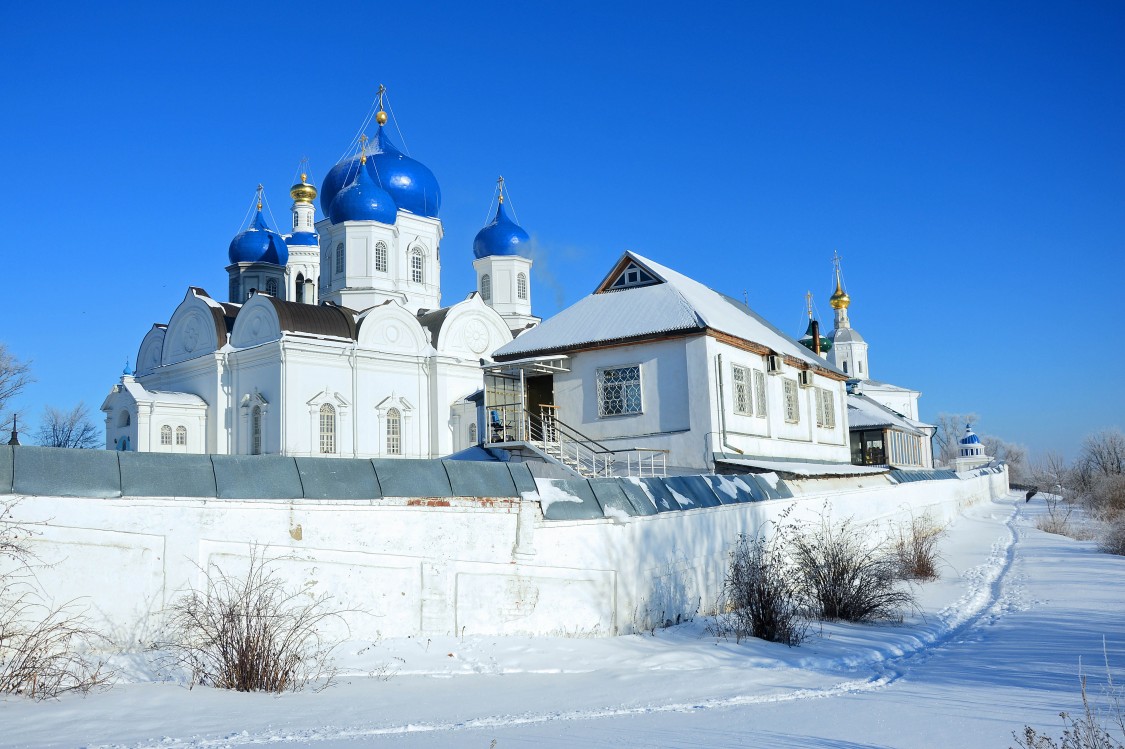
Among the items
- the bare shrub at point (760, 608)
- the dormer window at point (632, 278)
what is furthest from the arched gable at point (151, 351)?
the bare shrub at point (760, 608)

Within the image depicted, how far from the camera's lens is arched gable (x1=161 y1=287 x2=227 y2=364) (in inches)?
1293

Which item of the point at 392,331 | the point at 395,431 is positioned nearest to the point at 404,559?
the point at 395,431

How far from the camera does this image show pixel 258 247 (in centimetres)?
4350

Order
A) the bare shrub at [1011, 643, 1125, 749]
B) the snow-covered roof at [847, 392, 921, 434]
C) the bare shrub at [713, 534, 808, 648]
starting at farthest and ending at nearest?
the snow-covered roof at [847, 392, 921, 434], the bare shrub at [713, 534, 808, 648], the bare shrub at [1011, 643, 1125, 749]

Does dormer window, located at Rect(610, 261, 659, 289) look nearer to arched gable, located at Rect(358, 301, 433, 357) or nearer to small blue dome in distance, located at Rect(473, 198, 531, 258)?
arched gable, located at Rect(358, 301, 433, 357)

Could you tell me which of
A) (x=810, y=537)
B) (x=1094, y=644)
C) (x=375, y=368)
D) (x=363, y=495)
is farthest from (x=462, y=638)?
(x=375, y=368)

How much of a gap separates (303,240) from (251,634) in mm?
39250

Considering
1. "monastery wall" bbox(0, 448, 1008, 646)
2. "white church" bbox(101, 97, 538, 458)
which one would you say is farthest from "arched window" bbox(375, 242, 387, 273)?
"monastery wall" bbox(0, 448, 1008, 646)

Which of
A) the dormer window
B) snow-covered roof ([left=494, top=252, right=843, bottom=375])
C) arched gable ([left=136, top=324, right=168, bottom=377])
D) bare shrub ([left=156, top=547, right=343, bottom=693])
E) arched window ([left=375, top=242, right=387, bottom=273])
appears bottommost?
bare shrub ([left=156, top=547, right=343, bottom=693])

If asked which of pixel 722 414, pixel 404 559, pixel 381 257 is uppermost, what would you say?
pixel 381 257

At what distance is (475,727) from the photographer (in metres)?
6.14

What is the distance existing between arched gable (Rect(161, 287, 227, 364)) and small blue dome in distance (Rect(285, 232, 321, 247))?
10100 millimetres

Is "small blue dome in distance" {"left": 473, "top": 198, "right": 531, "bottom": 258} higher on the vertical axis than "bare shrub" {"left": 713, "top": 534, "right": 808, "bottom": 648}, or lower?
higher

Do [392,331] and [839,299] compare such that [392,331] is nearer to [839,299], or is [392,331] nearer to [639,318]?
[639,318]
